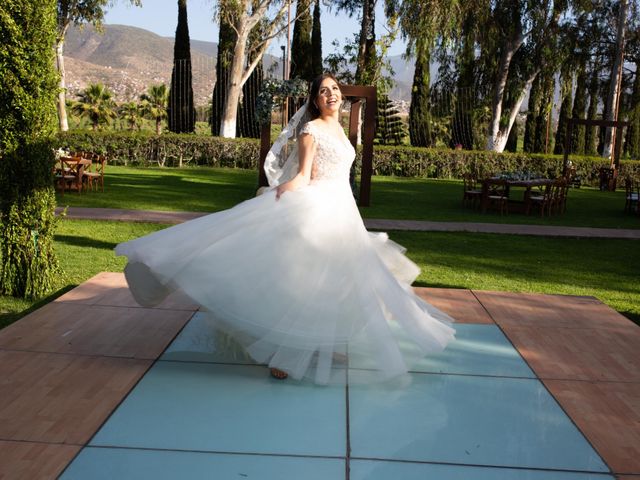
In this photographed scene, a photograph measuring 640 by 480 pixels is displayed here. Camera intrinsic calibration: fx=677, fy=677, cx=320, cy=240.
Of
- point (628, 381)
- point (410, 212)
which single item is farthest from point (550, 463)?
point (410, 212)

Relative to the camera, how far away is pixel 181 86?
1280 inches

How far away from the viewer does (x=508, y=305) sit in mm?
6602

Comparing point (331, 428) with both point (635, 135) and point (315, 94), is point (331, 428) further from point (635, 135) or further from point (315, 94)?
point (635, 135)

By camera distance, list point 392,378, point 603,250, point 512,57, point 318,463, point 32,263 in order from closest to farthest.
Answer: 1. point 318,463
2. point 392,378
3. point 32,263
4. point 603,250
5. point 512,57

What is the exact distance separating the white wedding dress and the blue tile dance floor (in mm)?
247

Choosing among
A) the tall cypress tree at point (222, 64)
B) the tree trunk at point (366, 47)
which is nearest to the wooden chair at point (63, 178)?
the tall cypress tree at point (222, 64)

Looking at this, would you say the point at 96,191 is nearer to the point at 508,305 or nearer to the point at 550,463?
the point at 508,305

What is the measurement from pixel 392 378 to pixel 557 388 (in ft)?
3.56

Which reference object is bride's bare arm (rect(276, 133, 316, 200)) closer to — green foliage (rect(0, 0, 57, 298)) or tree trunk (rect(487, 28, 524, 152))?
green foliage (rect(0, 0, 57, 298))

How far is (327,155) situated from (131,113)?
146 ft

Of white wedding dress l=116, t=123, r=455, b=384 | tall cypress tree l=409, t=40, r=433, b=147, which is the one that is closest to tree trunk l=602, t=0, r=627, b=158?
tall cypress tree l=409, t=40, r=433, b=147

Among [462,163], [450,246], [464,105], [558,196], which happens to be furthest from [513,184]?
[464,105]

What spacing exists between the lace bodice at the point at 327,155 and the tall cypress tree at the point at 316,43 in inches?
1225

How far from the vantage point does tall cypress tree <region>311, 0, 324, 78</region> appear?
3475 cm
